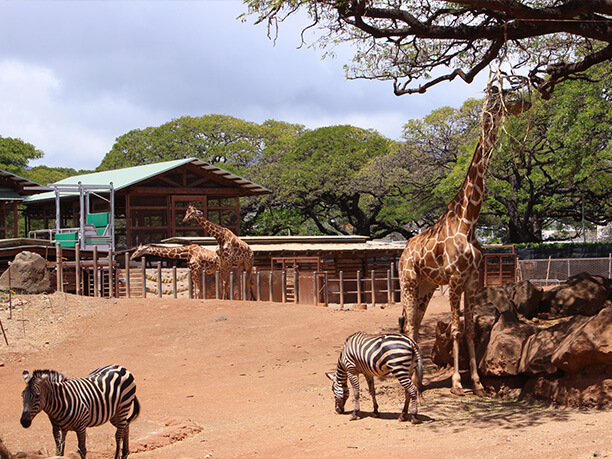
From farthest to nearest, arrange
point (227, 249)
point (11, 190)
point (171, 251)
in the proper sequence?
point (11, 190) → point (171, 251) → point (227, 249)

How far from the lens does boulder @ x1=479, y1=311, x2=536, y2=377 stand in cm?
1005

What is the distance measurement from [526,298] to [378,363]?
5.43 metres

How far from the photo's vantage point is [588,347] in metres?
8.59

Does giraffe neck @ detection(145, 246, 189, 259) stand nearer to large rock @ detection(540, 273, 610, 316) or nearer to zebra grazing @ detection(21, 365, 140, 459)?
large rock @ detection(540, 273, 610, 316)

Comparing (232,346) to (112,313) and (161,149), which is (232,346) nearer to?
(112,313)

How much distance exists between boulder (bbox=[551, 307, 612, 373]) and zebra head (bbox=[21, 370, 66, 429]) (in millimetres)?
6603

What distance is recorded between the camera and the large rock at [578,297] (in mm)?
12789

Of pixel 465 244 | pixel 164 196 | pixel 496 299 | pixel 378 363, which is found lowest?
pixel 378 363

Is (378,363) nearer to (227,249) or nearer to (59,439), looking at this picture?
(59,439)

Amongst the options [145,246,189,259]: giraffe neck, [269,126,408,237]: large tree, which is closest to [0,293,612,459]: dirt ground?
[145,246,189,259]: giraffe neck

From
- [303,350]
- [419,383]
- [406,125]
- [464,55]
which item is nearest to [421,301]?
[419,383]

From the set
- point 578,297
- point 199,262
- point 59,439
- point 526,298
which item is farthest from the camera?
point 199,262

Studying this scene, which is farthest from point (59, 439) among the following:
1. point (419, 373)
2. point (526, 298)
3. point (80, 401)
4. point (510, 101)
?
point (526, 298)

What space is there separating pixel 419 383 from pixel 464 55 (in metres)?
10.1
